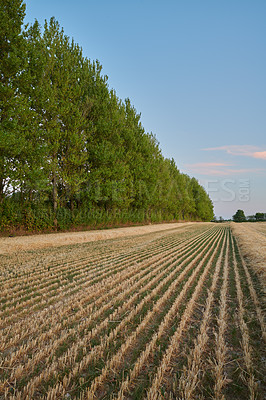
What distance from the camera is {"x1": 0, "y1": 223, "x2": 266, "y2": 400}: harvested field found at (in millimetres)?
2031

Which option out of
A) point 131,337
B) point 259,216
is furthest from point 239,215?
point 131,337

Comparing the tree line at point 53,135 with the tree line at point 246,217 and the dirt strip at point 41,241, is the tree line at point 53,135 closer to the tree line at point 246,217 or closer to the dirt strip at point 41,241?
the dirt strip at point 41,241

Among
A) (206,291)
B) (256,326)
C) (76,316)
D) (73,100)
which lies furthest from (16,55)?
(256,326)

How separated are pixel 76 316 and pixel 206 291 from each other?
288 centimetres

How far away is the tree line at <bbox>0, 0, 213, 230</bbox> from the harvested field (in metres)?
8.03

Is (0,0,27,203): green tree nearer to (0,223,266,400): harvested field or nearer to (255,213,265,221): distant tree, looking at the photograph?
(0,223,266,400): harvested field

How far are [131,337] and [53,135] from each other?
14.2 m

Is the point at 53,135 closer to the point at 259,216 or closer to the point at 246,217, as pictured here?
the point at 259,216

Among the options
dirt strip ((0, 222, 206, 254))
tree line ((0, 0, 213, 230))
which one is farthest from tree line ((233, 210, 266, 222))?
dirt strip ((0, 222, 206, 254))

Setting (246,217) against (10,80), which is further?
(246,217)

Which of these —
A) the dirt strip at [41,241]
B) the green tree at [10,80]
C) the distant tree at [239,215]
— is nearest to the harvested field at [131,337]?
the dirt strip at [41,241]

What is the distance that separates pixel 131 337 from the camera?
110 inches

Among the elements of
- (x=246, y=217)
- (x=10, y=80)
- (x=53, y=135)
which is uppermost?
(x=10, y=80)

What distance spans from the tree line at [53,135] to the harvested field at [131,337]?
8035 millimetres
